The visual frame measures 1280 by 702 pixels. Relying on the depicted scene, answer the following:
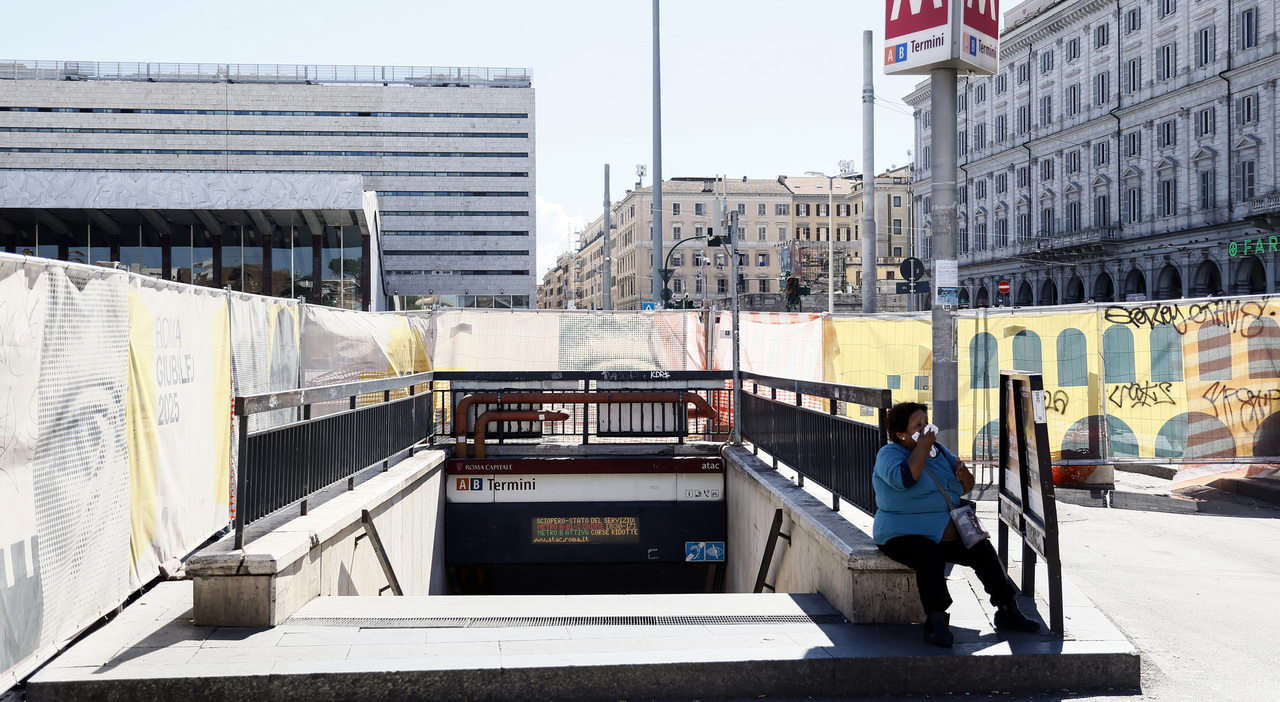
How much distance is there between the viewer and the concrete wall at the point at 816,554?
5.92m

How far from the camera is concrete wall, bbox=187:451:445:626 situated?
5711mm

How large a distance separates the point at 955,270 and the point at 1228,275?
172ft

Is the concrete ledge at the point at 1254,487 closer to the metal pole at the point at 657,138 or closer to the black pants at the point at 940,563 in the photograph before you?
the black pants at the point at 940,563

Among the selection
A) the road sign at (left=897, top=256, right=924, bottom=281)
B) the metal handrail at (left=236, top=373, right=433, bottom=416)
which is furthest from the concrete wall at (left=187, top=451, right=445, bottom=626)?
the road sign at (left=897, top=256, right=924, bottom=281)

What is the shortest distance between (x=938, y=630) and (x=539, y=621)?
2.31m

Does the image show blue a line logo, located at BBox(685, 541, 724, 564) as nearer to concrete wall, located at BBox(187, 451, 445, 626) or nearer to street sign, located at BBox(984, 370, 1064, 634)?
concrete wall, located at BBox(187, 451, 445, 626)

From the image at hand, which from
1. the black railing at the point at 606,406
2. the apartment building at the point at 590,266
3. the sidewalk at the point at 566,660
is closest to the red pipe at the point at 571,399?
the black railing at the point at 606,406

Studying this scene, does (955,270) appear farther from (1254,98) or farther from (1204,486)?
(1254,98)

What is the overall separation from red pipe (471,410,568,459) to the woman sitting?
737 centimetres

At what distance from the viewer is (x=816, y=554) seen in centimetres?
703

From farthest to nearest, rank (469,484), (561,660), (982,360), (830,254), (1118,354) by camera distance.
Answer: (830,254)
(982,360)
(1118,354)
(469,484)
(561,660)

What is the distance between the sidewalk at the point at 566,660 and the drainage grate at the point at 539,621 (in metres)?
0.02

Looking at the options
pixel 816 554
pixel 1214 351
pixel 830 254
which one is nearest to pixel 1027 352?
pixel 1214 351

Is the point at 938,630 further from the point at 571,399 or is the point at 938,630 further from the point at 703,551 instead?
the point at 571,399
